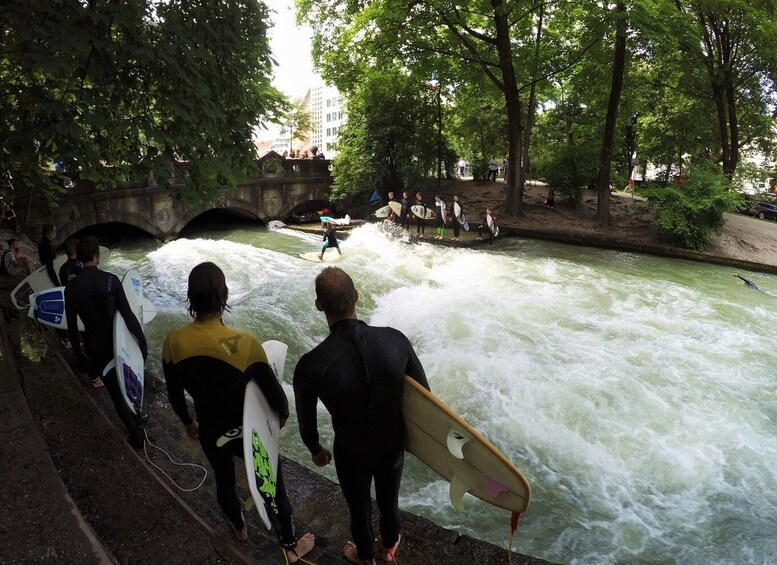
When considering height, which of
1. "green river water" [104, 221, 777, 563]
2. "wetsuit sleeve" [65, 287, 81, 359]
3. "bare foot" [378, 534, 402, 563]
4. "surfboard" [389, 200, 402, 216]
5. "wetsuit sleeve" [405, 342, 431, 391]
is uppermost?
"surfboard" [389, 200, 402, 216]

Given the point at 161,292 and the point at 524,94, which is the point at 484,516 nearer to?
the point at 161,292

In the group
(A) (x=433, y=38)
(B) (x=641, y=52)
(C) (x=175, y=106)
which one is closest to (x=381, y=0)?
(A) (x=433, y=38)

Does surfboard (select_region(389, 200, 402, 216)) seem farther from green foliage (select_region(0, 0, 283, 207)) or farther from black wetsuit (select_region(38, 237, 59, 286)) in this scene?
black wetsuit (select_region(38, 237, 59, 286))

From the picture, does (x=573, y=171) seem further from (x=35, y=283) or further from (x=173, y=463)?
(x=173, y=463)

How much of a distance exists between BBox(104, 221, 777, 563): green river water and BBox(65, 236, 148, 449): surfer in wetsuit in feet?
6.05

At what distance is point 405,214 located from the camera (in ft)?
64.2

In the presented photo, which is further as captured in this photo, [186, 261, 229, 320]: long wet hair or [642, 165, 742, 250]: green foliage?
[642, 165, 742, 250]: green foliage

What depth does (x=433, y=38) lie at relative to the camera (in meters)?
18.5

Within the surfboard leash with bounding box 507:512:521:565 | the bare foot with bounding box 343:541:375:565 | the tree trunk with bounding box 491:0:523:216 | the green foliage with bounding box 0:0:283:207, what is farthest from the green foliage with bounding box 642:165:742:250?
the bare foot with bounding box 343:541:375:565

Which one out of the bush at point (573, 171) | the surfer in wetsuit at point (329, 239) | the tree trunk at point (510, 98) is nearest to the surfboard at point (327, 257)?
the surfer in wetsuit at point (329, 239)

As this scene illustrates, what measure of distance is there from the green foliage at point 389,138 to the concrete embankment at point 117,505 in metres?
20.6

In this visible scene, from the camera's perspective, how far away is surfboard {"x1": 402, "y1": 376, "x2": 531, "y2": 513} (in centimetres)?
212

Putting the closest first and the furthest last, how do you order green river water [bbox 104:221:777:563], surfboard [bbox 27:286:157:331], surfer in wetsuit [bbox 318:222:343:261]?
1. green river water [bbox 104:221:777:563]
2. surfboard [bbox 27:286:157:331]
3. surfer in wetsuit [bbox 318:222:343:261]

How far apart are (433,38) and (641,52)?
8.03 meters
